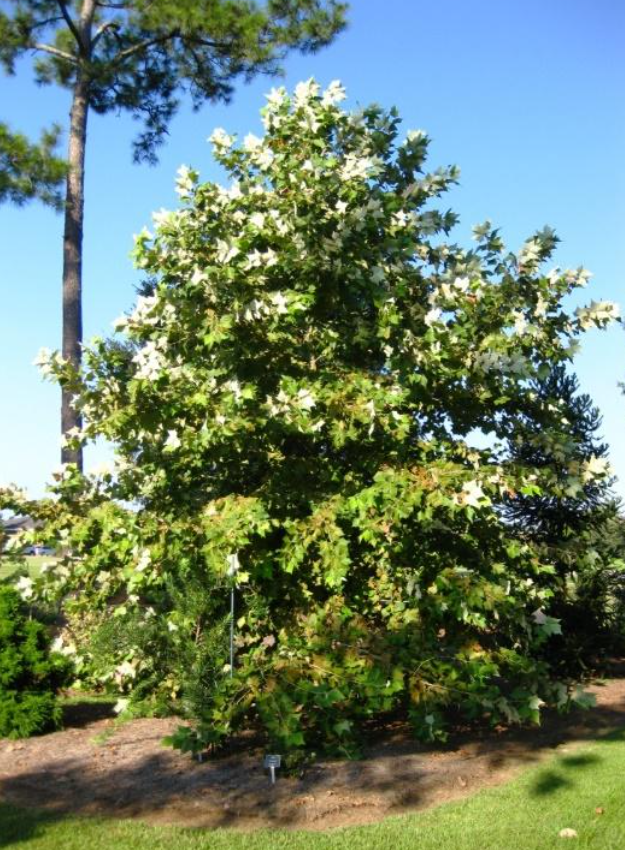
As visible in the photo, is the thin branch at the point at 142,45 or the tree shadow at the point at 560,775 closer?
the tree shadow at the point at 560,775

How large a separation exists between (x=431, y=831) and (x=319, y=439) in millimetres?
3351

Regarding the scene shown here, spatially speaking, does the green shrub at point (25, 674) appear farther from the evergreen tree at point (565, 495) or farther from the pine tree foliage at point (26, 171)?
the pine tree foliage at point (26, 171)

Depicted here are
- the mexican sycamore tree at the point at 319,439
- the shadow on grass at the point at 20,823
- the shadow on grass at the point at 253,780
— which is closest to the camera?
the shadow on grass at the point at 20,823

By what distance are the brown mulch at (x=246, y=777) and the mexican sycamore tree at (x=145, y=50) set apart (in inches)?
298

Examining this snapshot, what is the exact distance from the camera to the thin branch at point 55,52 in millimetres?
15109

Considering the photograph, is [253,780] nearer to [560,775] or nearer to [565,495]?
[560,775]

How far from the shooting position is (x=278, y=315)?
702 centimetres

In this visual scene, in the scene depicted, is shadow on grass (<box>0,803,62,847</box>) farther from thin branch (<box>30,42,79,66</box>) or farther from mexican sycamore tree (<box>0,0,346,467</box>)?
thin branch (<box>30,42,79,66</box>)

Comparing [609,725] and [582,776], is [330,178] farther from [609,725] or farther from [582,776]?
[609,725]

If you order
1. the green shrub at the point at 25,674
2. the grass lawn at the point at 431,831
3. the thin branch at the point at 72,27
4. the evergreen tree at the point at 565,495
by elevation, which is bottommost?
the grass lawn at the point at 431,831

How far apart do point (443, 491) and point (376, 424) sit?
760 millimetres

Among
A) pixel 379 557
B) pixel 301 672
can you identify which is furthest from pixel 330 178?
pixel 301 672

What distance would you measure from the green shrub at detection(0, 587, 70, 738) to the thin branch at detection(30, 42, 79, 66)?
10411 millimetres


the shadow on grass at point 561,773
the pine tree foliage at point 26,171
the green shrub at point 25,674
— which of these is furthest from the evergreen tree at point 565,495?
the pine tree foliage at point 26,171
